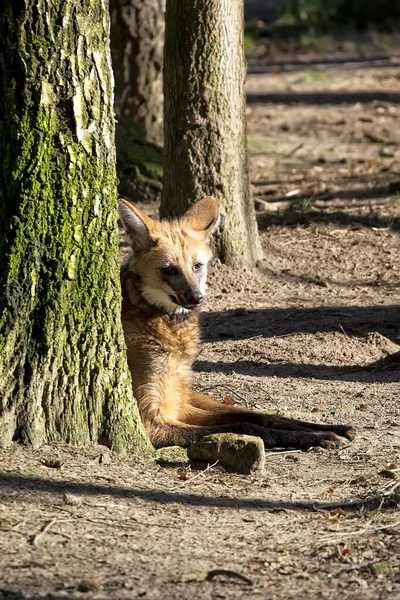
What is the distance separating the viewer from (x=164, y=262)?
18.4ft

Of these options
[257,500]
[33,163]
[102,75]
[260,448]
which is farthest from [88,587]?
[102,75]

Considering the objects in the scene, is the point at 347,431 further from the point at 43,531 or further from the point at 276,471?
the point at 43,531

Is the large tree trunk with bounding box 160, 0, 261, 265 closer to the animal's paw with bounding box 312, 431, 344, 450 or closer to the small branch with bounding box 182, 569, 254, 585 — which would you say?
the animal's paw with bounding box 312, 431, 344, 450

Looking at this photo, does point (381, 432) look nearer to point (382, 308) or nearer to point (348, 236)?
point (382, 308)

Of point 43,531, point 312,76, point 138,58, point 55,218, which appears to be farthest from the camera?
point 312,76

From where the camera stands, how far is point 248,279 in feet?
26.2

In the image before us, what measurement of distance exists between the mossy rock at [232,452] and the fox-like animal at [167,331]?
59cm

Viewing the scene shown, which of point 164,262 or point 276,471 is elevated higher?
point 164,262

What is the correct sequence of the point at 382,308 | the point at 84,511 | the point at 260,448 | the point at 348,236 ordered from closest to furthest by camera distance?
the point at 84,511
the point at 260,448
the point at 382,308
the point at 348,236

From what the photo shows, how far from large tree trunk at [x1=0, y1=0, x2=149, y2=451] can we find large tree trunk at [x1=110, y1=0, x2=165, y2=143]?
20.9 feet

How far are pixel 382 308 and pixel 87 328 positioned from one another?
3.70 meters

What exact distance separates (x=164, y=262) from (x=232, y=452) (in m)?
1.39

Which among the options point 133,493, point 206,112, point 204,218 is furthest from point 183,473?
point 206,112

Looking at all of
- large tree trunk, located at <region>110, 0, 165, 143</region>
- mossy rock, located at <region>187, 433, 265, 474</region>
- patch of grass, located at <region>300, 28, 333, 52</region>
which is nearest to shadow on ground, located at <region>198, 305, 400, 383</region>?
mossy rock, located at <region>187, 433, 265, 474</region>
